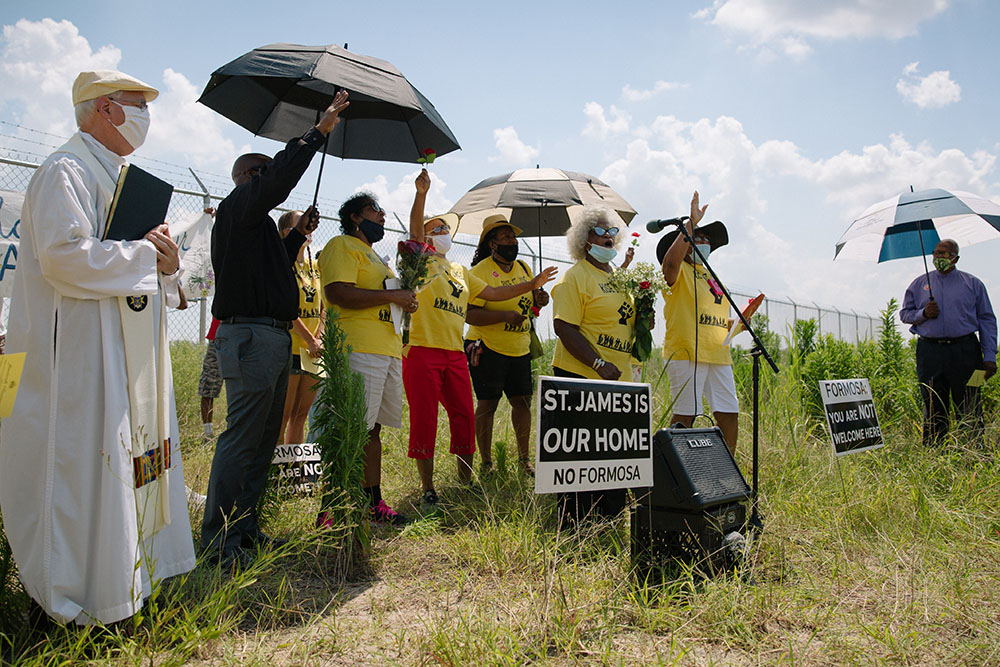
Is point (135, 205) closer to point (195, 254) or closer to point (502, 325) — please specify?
point (502, 325)

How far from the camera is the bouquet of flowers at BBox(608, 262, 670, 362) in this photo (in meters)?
4.44

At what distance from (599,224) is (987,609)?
2.87 meters

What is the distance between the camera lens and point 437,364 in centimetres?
459

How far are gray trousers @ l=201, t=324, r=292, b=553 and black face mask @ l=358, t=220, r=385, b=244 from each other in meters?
1.07

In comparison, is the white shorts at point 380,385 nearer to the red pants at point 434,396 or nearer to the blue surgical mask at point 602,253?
the red pants at point 434,396

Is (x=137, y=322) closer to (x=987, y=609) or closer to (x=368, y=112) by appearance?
(x=368, y=112)

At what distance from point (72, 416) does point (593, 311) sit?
2.95 m

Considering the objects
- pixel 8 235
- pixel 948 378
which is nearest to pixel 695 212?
pixel 948 378

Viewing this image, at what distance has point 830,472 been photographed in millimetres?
4953

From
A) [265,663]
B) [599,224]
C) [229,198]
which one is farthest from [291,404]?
[265,663]

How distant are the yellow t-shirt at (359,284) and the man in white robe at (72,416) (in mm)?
1485

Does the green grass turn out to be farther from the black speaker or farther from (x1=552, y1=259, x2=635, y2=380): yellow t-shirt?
(x1=552, y1=259, x2=635, y2=380): yellow t-shirt

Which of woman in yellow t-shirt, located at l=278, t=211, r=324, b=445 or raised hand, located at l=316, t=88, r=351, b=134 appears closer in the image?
raised hand, located at l=316, t=88, r=351, b=134

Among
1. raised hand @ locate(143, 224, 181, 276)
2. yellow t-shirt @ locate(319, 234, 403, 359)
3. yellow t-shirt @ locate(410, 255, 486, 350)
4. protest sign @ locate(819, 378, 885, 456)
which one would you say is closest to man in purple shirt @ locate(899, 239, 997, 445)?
protest sign @ locate(819, 378, 885, 456)
